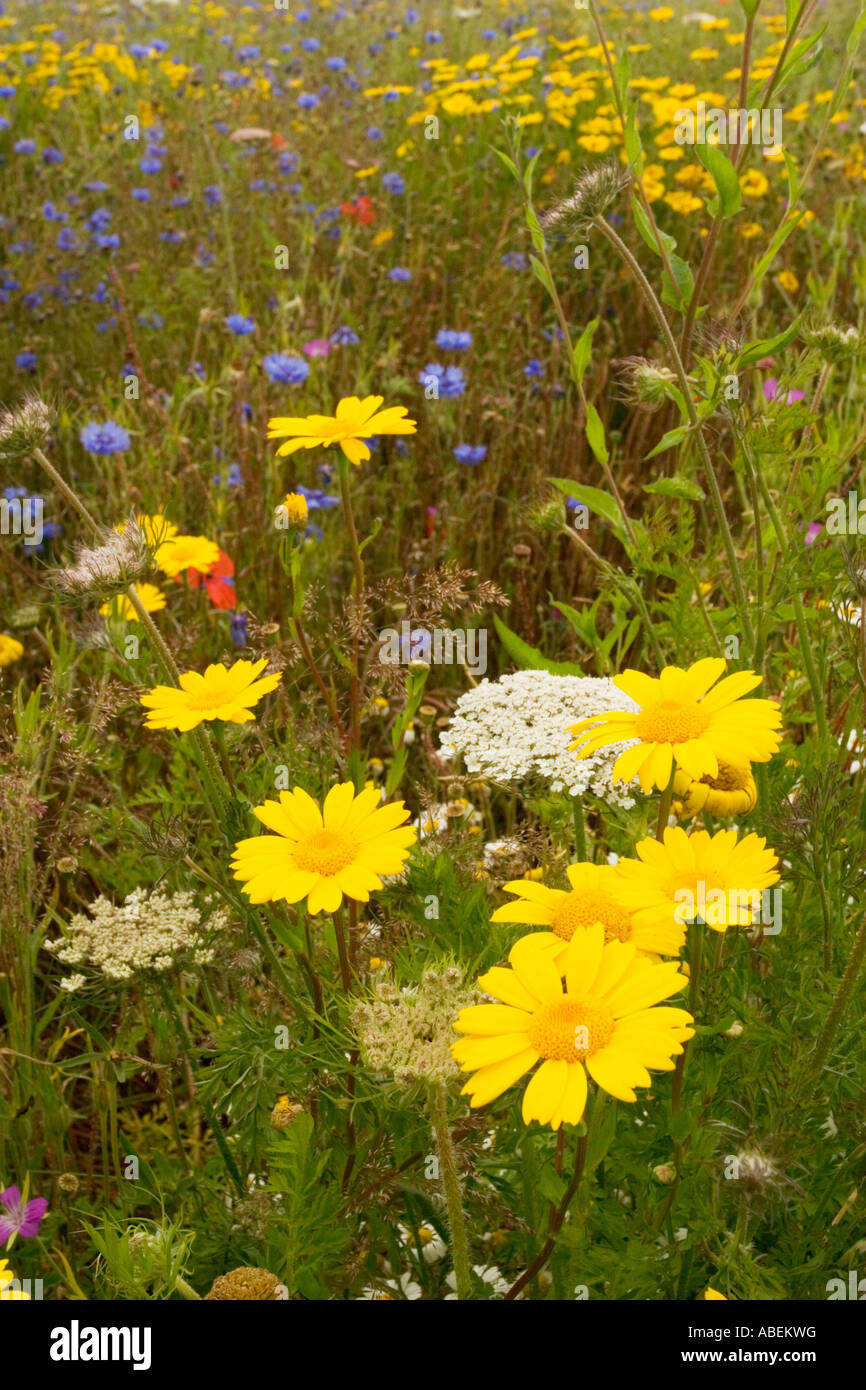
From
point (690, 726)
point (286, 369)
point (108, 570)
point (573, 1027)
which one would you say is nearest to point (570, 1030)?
point (573, 1027)

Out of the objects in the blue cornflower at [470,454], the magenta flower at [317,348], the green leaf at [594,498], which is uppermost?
the magenta flower at [317,348]

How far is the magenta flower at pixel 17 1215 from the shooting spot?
5.25 ft

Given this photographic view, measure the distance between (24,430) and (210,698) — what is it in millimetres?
448

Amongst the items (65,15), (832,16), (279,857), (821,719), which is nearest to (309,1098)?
(279,857)

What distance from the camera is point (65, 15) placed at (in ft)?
30.8

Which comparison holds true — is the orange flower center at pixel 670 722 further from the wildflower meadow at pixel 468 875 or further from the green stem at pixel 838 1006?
the green stem at pixel 838 1006

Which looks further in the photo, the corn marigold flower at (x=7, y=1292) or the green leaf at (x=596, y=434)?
the green leaf at (x=596, y=434)

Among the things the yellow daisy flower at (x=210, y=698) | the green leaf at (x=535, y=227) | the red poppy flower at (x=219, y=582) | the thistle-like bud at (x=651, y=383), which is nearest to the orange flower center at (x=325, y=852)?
the yellow daisy flower at (x=210, y=698)

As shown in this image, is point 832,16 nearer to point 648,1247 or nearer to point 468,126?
point 468,126

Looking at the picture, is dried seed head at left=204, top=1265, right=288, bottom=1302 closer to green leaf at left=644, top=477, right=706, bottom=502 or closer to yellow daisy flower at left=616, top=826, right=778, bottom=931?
yellow daisy flower at left=616, top=826, right=778, bottom=931

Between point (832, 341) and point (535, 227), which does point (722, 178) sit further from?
point (832, 341)

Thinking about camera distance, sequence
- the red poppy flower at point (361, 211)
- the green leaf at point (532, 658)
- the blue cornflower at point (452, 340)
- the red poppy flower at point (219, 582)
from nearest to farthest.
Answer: the green leaf at point (532, 658)
the red poppy flower at point (219, 582)
the blue cornflower at point (452, 340)
the red poppy flower at point (361, 211)

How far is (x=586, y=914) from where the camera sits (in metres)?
1.15

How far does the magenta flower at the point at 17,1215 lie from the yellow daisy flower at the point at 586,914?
836 mm
